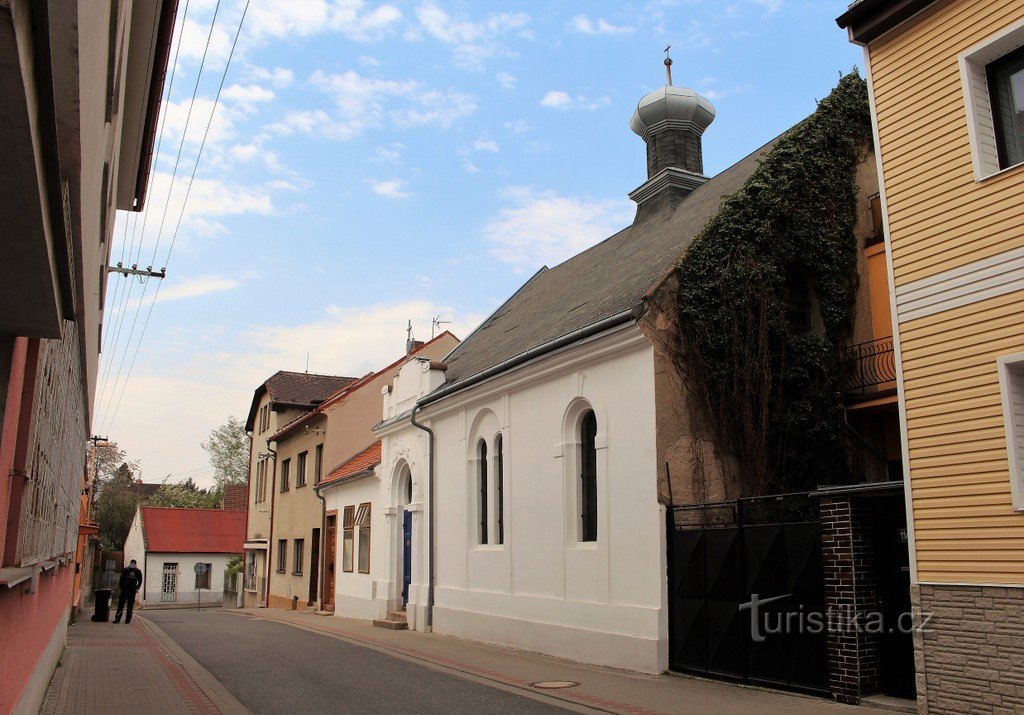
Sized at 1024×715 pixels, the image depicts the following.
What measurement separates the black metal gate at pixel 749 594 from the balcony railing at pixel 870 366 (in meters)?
2.68

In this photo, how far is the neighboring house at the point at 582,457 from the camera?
1227 cm

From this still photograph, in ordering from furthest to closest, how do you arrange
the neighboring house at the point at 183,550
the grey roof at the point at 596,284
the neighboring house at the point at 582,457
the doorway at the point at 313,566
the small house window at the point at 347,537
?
the neighboring house at the point at 183,550, the doorway at the point at 313,566, the small house window at the point at 347,537, the grey roof at the point at 596,284, the neighboring house at the point at 582,457

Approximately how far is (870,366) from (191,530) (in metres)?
48.3

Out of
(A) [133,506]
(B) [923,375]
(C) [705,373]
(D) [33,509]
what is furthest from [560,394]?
(A) [133,506]

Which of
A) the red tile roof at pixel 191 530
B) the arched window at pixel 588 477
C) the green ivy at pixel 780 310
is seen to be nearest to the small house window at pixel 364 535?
the arched window at pixel 588 477

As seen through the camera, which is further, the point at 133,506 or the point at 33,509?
the point at 133,506

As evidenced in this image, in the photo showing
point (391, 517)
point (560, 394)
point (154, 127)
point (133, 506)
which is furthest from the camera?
point (133, 506)

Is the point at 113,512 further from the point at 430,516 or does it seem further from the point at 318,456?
the point at 430,516

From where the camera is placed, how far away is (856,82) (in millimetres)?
15320

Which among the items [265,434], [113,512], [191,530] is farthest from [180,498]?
[265,434]

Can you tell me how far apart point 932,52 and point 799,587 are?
635 cm

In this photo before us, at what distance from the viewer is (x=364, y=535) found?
79.9ft

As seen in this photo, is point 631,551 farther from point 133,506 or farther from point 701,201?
point 133,506

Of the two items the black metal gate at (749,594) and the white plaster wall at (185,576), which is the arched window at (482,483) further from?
the white plaster wall at (185,576)
